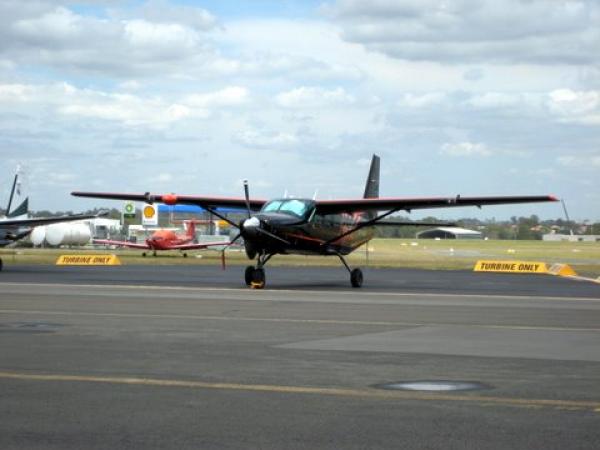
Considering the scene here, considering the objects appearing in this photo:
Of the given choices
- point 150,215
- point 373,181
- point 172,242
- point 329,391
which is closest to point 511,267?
point 373,181

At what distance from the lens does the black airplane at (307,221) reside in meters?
29.3

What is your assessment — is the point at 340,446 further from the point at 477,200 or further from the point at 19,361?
the point at 477,200

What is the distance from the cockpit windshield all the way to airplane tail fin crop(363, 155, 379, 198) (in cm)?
713

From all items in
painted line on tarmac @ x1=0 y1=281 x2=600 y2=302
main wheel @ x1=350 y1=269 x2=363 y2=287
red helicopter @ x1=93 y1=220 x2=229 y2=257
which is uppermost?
red helicopter @ x1=93 y1=220 x2=229 y2=257

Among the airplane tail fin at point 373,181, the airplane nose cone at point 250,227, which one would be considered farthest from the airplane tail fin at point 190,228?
the airplane nose cone at point 250,227

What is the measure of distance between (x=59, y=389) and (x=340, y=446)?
351 centimetres

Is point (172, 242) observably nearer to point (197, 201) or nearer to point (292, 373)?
point (197, 201)

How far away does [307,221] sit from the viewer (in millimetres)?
30812

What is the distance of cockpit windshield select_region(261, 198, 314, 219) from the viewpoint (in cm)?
3048

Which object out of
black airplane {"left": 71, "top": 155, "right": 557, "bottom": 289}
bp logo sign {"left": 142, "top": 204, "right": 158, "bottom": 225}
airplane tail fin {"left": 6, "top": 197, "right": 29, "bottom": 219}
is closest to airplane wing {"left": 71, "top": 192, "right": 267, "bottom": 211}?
black airplane {"left": 71, "top": 155, "right": 557, "bottom": 289}

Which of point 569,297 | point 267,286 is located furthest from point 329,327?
point 267,286

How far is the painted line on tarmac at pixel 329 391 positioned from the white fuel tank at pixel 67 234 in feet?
253

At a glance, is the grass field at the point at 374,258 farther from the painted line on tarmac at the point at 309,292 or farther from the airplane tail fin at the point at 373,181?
the painted line on tarmac at the point at 309,292

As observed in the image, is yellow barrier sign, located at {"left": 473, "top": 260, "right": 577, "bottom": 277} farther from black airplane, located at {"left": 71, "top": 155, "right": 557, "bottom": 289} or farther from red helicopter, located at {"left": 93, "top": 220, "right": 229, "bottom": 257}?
red helicopter, located at {"left": 93, "top": 220, "right": 229, "bottom": 257}
